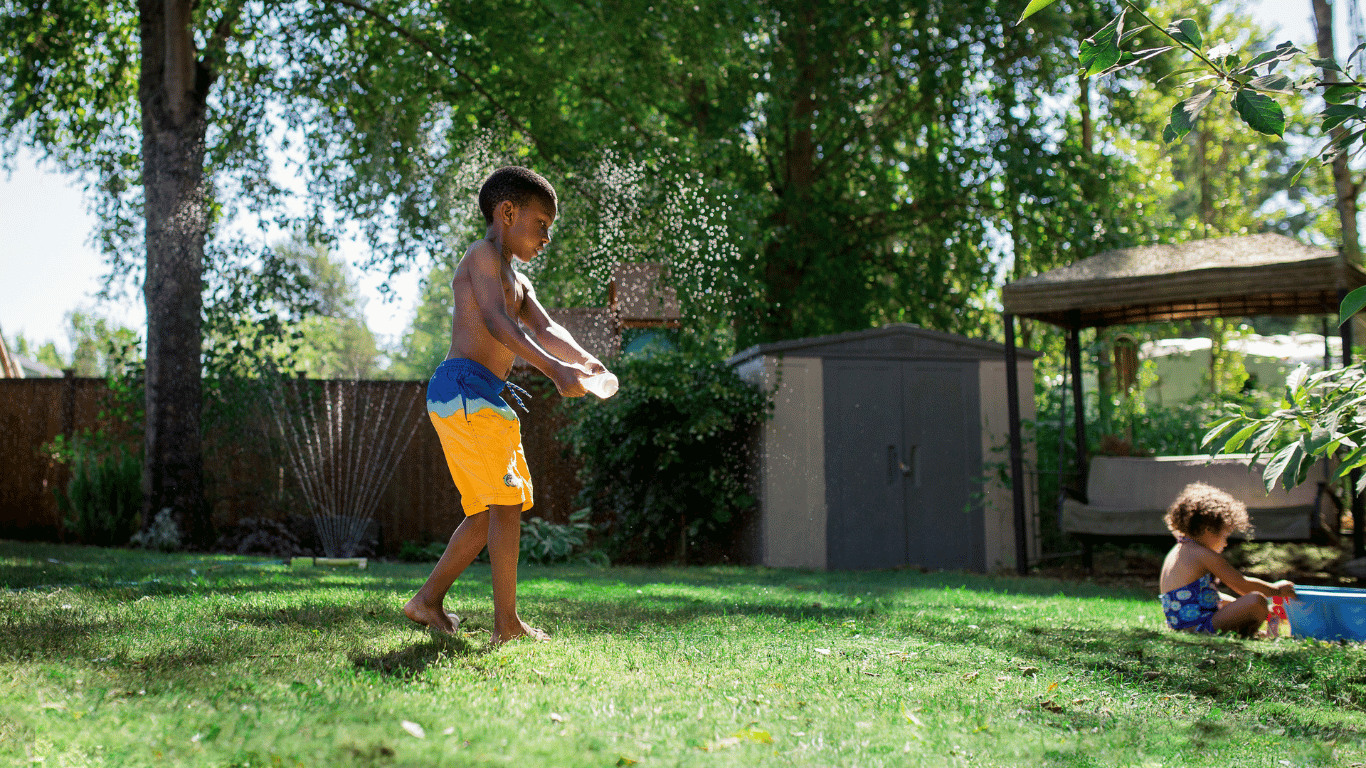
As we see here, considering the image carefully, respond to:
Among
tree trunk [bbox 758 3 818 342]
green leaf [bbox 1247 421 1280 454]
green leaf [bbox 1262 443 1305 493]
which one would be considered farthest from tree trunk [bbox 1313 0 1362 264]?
green leaf [bbox 1262 443 1305 493]

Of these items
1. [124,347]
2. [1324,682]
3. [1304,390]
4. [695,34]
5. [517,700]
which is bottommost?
[1324,682]

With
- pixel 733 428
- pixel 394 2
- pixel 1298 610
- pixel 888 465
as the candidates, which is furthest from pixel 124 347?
pixel 1298 610

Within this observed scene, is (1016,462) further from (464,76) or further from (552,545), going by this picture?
(464,76)

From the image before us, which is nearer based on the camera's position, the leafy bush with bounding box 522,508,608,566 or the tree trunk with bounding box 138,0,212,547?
the leafy bush with bounding box 522,508,608,566

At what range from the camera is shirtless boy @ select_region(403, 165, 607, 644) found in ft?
9.66

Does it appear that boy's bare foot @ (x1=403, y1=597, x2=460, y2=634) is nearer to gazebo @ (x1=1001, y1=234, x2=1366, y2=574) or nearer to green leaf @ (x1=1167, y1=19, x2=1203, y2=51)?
green leaf @ (x1=1167, y1=19, x2=1203, y2=51)

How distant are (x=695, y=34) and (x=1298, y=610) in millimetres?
8251

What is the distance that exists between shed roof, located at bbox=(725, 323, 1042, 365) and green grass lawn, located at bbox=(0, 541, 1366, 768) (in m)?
A: 5.00

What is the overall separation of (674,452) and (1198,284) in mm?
4532

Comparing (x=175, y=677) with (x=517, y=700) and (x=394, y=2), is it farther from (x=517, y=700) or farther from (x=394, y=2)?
(x=394, y=2)

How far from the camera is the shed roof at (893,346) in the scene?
917 cm

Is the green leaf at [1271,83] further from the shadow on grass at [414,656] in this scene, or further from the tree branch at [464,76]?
the tree branch at [464,76]

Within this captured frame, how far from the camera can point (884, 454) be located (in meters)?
9.23

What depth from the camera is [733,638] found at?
3.32m
